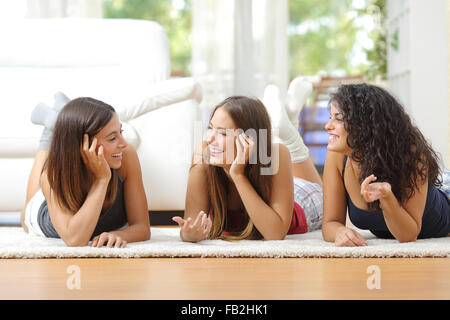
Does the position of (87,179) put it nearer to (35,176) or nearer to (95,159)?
(95,159)

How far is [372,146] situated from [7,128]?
1620 mm

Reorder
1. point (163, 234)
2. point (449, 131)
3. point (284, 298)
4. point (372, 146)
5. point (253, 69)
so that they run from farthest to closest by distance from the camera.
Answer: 1. point (253, 69)
2. point (449, 131)
3. point (163, 234)
4. point (372, 146)
5. point (284, 298)

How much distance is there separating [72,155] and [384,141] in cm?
90

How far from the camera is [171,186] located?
2570 mm

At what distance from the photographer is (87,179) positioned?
1.81 metres

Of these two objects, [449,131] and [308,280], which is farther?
[449,131]

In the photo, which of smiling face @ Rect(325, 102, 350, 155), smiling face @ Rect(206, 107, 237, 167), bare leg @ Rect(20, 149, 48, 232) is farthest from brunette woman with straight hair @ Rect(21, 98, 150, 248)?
smiling face @ Rect(325, 102, 350, 155)

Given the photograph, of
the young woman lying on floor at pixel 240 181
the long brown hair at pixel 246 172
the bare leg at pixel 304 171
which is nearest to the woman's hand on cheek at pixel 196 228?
the young woman lying on floor at pixel 240 181

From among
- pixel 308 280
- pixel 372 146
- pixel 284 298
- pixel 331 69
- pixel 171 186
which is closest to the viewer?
pixel 284 298

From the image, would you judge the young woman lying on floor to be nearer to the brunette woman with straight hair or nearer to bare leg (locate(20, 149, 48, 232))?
the brunette woman with straight hair

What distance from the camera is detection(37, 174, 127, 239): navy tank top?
1.90 meters

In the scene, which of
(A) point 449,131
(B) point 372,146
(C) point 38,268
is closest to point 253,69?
(A) point 449,131

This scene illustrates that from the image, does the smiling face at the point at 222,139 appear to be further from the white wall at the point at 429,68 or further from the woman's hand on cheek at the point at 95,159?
the white wall at the point at 429,68

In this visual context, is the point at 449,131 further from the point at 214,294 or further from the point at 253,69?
the point at 214,294
